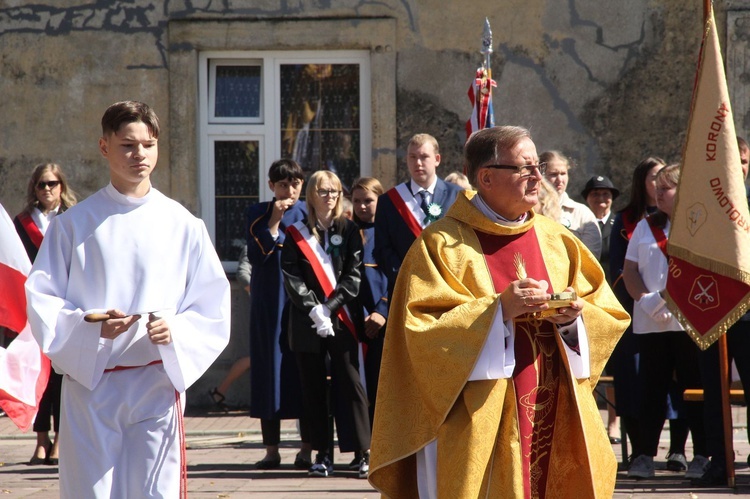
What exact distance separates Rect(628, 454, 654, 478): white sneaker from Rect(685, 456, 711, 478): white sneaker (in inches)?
9.5

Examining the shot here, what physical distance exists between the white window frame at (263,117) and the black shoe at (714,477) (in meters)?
4.90

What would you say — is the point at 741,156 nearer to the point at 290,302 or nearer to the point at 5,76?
the point at 290,302

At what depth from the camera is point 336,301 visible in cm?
769

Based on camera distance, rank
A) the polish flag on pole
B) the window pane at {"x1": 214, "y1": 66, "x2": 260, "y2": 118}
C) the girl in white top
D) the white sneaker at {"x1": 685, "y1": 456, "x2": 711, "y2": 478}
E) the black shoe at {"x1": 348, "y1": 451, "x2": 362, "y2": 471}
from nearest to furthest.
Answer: the polish flag on pole
the white sneaker at {"x1": 685, "y1": 456, "x2": 711, "y2": 478}
the girl in white top
the black shoe at {"x1": 348, "y1": 451, "x2": 362, "y2": 471}
the window pane at {"x1": 214, "y1": 66, "x2": 260, "y2": 118}

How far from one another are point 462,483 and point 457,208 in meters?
1.03

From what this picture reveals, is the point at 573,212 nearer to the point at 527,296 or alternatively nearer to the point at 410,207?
the point at 410,207

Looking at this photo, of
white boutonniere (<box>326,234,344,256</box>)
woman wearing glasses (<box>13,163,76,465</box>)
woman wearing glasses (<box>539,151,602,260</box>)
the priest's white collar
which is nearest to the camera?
the priest's white collar

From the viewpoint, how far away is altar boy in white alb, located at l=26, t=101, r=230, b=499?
421cm

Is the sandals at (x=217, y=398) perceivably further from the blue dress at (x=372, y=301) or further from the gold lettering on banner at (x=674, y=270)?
the gold lettering on banner at (x=674, y=270)

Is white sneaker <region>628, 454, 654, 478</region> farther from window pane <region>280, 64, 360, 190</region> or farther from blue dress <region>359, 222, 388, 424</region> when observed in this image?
window pane <region>280, 64, 360, 190</region>

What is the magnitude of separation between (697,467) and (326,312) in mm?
2479

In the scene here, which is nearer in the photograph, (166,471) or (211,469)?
(166,471)

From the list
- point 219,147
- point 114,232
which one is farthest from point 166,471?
point 219,147

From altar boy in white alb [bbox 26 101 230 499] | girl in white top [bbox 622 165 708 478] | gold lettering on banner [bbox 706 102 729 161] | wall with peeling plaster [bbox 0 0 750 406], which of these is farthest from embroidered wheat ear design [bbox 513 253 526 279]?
wall with peeling plaster [bbox 0 0 750 406]
